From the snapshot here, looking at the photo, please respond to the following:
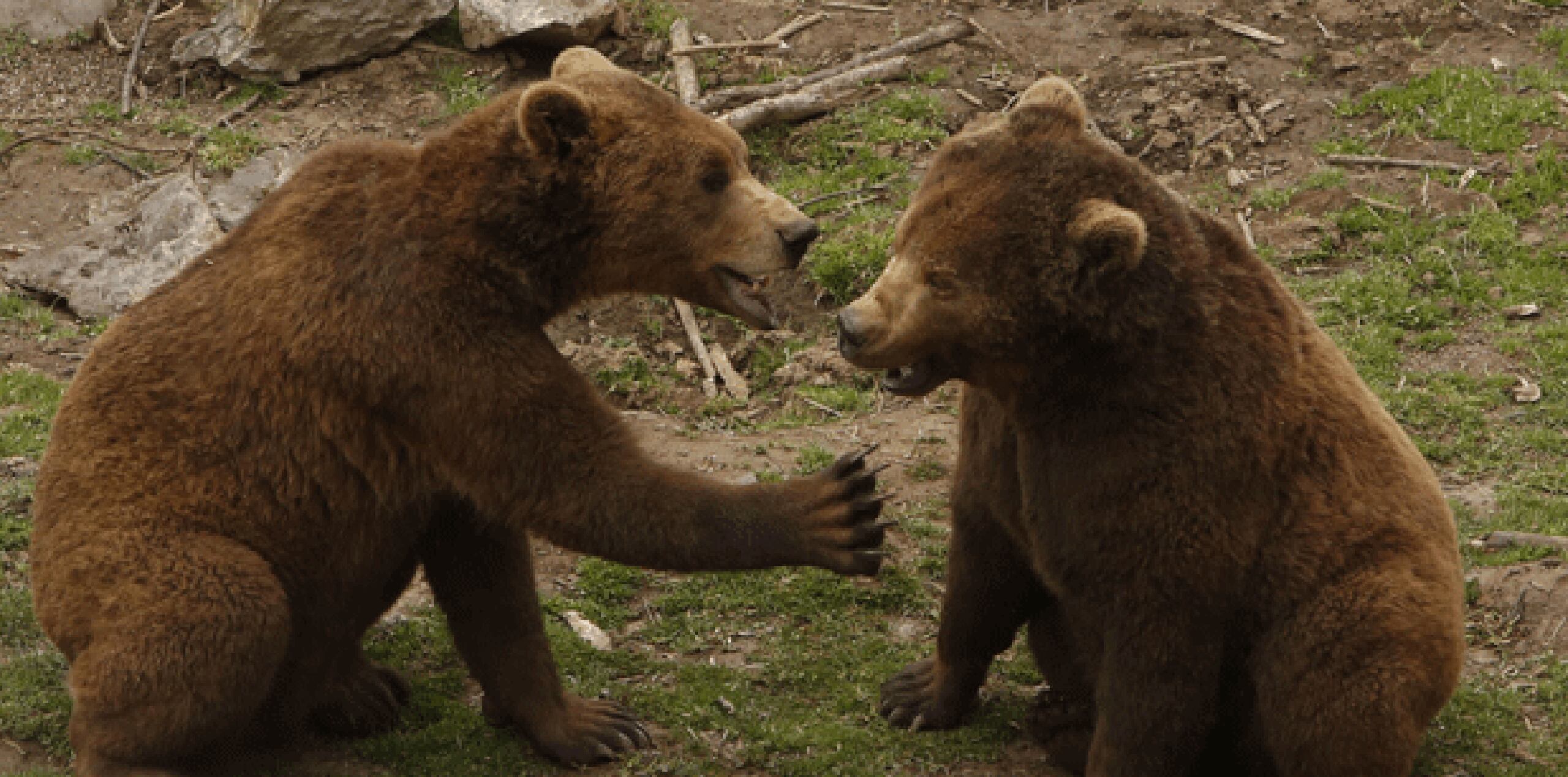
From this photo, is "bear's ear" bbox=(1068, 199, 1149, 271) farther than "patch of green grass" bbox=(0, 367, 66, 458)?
No

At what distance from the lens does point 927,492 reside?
988 cm

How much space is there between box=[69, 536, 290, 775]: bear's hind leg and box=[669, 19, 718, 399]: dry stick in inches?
183

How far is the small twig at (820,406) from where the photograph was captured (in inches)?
425

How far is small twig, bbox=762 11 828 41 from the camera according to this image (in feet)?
48.6

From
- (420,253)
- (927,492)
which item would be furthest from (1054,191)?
(927,492)

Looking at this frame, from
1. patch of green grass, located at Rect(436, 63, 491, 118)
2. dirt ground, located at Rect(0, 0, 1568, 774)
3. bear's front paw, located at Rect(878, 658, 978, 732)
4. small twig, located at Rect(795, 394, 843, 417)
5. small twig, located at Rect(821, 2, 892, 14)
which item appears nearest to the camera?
bear's front paw, located at Rect(878, 658, 978, 732)

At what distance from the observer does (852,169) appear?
1309 cm

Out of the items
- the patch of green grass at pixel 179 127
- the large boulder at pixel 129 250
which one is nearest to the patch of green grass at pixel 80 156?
the patch of green grass at pixel 179 127

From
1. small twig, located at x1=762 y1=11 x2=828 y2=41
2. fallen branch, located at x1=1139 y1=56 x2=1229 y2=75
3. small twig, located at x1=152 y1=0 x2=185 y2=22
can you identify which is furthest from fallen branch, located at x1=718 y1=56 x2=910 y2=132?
small twig, located at x1=152 y1=0 x2=185 y2=22

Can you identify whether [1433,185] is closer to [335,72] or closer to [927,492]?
Answer: [927,492]

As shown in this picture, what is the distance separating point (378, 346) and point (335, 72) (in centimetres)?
856

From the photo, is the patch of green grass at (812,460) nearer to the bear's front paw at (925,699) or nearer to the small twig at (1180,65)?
the bear's front paw at (925,699)

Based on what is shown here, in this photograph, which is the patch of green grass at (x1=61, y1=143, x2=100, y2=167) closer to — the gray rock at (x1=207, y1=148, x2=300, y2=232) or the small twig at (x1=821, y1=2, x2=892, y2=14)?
the gray rock at (x1=207, y1=148, x2=300, y2=232)

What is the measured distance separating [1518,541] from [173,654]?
19.8 ft
